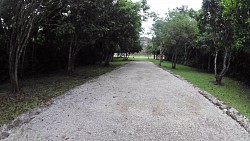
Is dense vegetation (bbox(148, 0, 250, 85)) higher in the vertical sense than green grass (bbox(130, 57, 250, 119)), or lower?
higher

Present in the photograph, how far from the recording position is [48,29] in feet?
37.7

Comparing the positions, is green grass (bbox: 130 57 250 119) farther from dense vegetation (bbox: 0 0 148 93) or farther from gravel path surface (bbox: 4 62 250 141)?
dense vegetation (bbox: 0 0 148 93)

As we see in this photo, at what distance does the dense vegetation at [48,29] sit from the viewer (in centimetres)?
678

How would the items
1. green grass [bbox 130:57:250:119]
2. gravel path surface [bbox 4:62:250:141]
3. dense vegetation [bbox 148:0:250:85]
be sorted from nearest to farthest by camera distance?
gravel path surface [bbox 4:62:250:141] < green grass [bbox 130:57:250:119] < dense vegetation [bbox 148:0:250:85]

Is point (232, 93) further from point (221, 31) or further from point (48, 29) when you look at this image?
point (48, 29)

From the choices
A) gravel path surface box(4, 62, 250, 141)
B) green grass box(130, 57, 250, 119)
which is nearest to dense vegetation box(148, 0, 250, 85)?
green grass box(130, 57, 250, 119)

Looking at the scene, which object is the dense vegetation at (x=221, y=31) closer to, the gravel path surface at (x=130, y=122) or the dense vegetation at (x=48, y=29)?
the dense vegetation at (x=48, y=29)

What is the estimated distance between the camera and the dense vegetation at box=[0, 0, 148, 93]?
6.78 meters

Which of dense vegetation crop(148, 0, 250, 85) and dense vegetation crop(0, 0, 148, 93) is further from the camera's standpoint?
dense vegetation crop(148, 0, 250, 85)

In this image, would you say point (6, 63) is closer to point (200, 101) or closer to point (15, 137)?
point (15, 137)

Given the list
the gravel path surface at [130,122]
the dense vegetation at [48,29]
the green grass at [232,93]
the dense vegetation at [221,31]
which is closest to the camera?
the gravel path surface at [130,122]

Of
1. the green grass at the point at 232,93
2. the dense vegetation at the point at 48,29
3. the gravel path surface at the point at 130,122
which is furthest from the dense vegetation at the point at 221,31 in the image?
the gravel path surface at the point at 130,122

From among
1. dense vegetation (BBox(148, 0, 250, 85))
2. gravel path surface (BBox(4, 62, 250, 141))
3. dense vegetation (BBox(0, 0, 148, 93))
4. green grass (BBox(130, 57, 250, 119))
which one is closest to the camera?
gravel path surface (BBox(4, 62, 250, 141))

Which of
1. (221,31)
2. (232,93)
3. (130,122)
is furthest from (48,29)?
(232,93)
